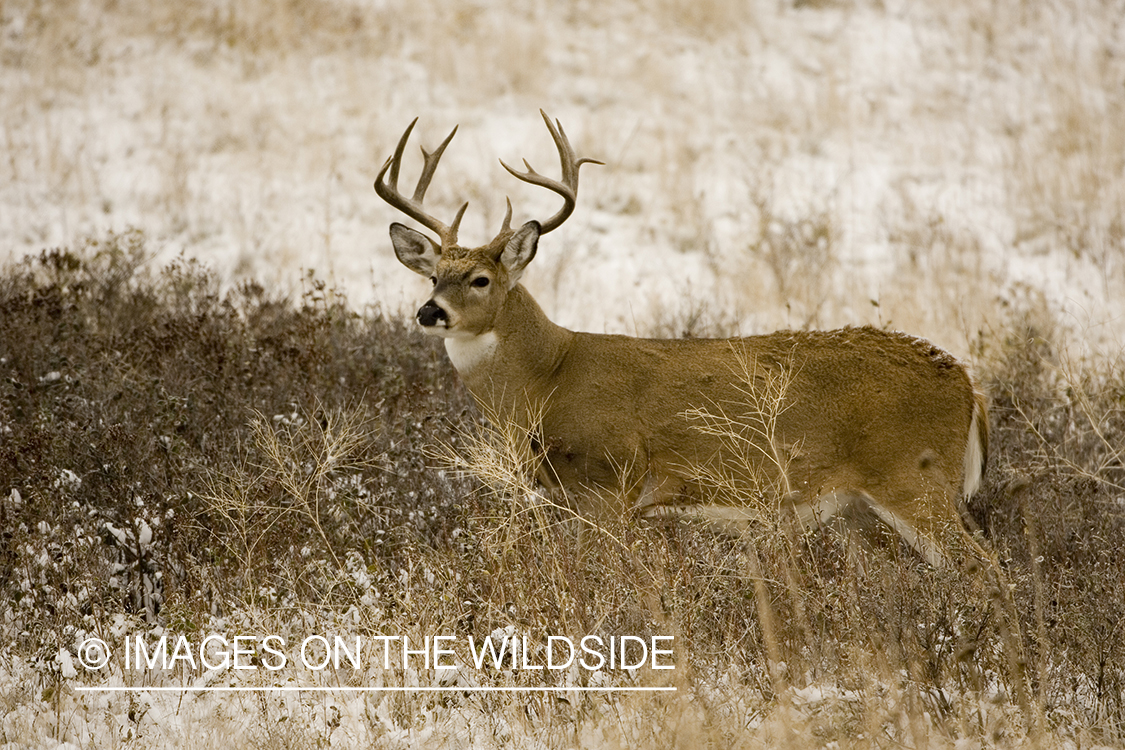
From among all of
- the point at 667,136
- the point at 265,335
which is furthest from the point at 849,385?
the point at 667,136

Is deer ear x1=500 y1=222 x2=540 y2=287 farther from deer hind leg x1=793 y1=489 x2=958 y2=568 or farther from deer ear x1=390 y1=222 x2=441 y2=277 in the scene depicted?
deer hind leg x1=793 y1=489 x2=958 y2=568

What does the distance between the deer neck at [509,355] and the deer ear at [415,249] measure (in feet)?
1.82

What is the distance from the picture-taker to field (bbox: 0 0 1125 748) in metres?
4.84

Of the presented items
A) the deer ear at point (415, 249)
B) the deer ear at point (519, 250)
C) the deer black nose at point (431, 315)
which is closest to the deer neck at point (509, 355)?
the deer ear at point (519, 250)

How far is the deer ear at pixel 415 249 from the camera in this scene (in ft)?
23.2

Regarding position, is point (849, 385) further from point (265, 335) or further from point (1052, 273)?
point (1052, 273)

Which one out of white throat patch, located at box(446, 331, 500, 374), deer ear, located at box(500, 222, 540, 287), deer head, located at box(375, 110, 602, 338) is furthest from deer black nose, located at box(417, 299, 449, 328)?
deer ear, located at box(500, 222, 540, 287)

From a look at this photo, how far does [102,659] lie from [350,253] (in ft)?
29.5

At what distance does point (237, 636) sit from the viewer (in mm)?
5234

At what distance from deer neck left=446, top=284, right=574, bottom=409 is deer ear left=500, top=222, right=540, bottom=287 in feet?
0.54
